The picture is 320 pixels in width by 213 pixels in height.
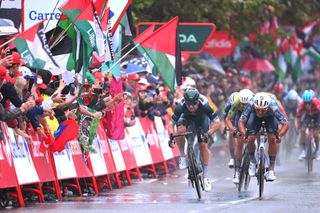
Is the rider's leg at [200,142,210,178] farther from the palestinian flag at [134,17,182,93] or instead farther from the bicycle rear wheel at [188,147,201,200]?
the palestinian flag at [134,17,182,93]

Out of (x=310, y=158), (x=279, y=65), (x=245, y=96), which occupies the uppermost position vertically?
(x=279, y=65)

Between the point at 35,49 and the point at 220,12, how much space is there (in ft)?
53.8

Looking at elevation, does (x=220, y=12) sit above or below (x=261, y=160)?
above

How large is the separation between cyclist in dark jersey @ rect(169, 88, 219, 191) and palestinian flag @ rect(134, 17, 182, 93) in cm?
223

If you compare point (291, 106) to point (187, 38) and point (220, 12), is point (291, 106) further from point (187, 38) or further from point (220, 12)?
point (187, 38)

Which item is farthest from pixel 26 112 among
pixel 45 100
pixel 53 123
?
pixel 53 123

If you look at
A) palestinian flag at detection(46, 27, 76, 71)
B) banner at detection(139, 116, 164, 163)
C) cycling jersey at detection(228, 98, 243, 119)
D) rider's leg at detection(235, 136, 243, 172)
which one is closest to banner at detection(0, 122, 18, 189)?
palestinian flag at detection(46, 27, 76, 71)

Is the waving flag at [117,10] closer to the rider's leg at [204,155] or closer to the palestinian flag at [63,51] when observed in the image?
the palestinian flag at [63,51]

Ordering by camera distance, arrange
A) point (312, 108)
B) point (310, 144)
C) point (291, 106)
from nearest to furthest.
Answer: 1. point (310, 144)
2. point (312, 108)
3. point (291, 106)

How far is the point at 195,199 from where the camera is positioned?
60.5 ft

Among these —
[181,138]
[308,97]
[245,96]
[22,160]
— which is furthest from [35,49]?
[308,97]

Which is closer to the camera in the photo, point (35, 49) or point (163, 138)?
point (35, 49)

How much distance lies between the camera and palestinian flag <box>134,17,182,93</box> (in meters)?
21.9

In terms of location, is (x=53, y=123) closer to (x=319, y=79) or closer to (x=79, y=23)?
(x=79, y=23)
